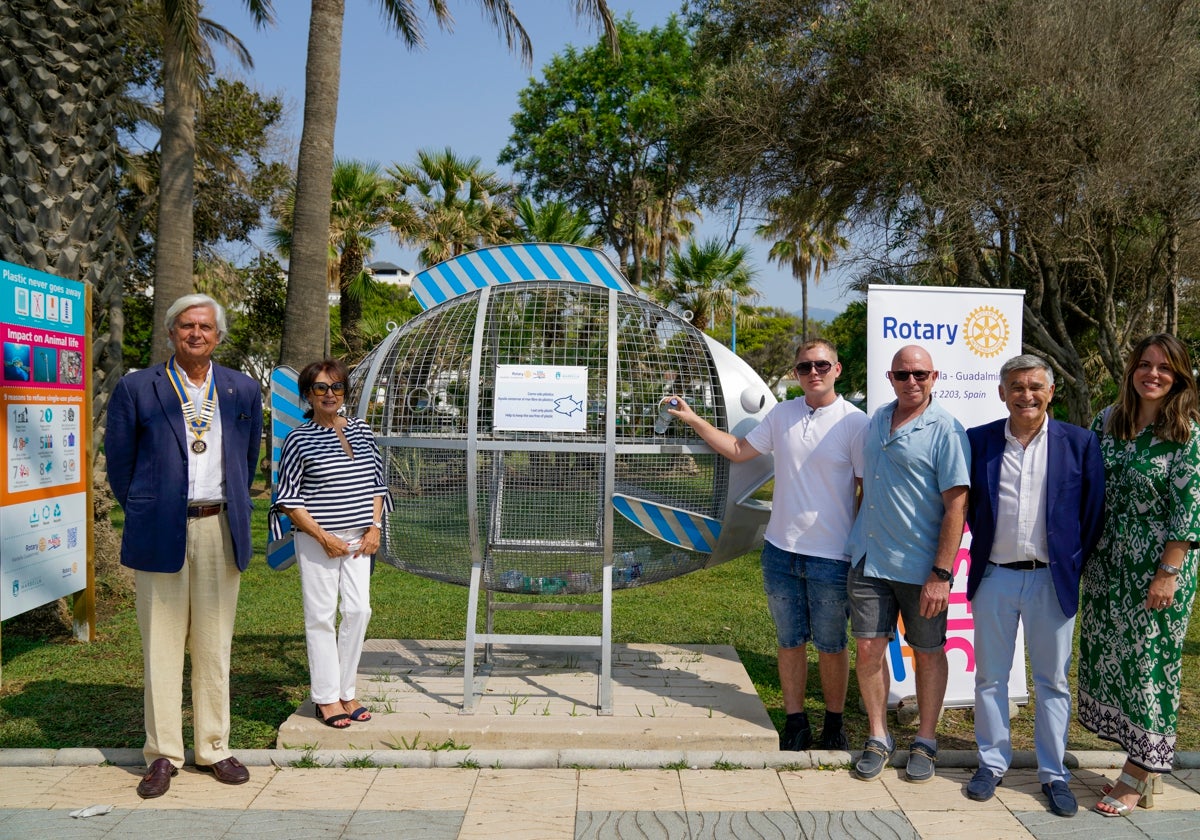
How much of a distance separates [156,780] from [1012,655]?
3.79 meters

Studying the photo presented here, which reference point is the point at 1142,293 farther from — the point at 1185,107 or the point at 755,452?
the point at 755,452

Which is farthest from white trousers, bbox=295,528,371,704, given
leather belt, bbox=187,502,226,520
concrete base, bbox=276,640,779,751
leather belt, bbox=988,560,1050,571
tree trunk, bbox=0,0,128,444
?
tree trunk, bbox=0,0,128,444

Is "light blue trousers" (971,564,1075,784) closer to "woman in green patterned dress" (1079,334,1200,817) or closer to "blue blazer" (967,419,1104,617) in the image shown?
"blue blazer" (967,419,1104,617)

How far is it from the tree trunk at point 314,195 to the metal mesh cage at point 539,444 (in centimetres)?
331

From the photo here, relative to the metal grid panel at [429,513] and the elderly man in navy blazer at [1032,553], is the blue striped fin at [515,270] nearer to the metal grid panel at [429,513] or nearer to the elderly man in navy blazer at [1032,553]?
the metal grid panel at [429,513]

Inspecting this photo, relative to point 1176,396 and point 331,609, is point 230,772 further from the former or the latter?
point 1176,396

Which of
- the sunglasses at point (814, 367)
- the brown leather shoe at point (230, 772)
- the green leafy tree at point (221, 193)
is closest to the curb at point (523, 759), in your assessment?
the brown leather shoe at point (230, 772)

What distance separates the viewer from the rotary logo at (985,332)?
5117mm

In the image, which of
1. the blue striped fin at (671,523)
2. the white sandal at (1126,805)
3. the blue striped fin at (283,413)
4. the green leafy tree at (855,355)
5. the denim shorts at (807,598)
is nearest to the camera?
the white sandal at (1126,805)

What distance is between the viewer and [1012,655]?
4027 millimetres

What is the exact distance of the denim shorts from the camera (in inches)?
170

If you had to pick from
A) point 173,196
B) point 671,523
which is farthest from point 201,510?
point 173,196

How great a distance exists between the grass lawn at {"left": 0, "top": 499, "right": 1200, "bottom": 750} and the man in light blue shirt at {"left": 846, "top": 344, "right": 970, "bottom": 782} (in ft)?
2.32

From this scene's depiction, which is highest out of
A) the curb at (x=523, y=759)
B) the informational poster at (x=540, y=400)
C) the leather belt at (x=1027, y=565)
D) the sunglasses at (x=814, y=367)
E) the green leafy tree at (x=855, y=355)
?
the green leafy tree at (x=855, y=355)
